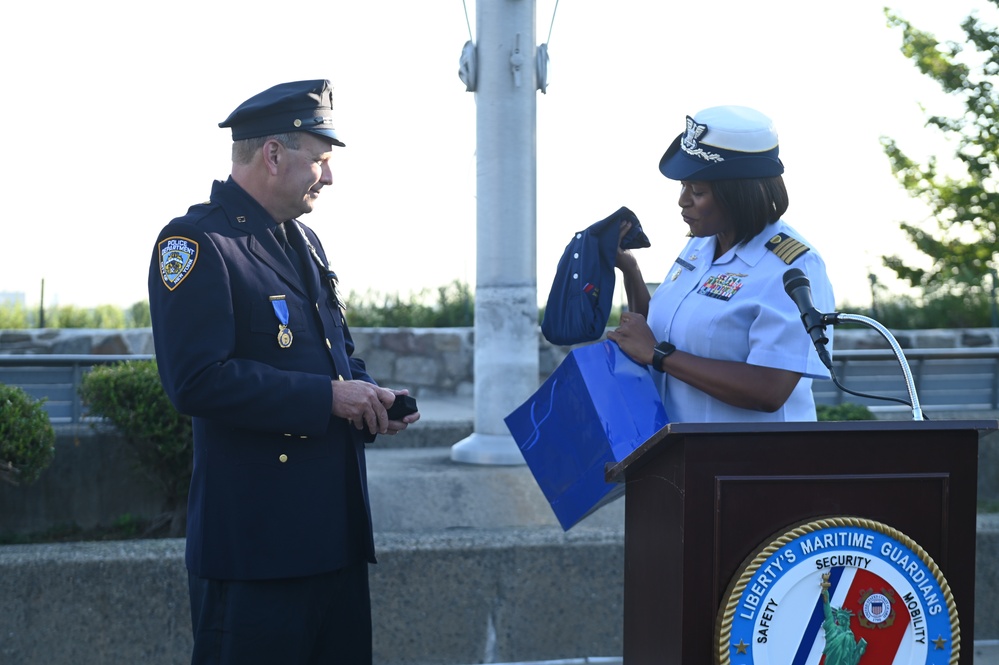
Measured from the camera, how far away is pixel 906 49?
33.5 feet

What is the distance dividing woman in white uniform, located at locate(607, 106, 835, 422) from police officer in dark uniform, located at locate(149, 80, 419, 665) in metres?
0.73

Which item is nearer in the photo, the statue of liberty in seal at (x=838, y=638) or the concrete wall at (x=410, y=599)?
the statue of liberty in seal at (x=838, y=638)

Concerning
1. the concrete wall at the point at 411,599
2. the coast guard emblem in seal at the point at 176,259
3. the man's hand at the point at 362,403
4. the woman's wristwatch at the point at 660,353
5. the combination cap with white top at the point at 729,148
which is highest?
the combination cap with white top at the point at 729,148

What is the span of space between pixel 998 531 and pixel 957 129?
657 centimetres

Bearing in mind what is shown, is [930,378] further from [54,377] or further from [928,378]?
[54,377]

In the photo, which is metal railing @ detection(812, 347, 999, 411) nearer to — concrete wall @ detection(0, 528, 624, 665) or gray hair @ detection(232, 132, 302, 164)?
concrete wall @ detection(0, 528, 624, 665)

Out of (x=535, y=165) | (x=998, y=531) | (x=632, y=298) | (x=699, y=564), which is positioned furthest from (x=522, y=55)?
(x=699, y=564)

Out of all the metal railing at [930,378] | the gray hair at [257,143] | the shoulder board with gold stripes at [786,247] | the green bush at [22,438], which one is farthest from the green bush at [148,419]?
the metal railing at [930,378]

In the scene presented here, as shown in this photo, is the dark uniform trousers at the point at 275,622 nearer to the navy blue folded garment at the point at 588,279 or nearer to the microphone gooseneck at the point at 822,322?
the navy blue folded garment at the point at 588,279

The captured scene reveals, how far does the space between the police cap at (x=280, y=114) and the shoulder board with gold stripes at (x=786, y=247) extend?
1139 mm

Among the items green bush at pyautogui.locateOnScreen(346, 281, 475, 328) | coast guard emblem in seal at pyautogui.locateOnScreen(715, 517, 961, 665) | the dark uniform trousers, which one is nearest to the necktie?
the dark uniform trousers

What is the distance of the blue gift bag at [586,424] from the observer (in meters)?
2.62

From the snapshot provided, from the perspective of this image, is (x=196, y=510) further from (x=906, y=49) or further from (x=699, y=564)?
(x=906, y=49)

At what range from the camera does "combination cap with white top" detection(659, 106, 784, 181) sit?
2604mm
